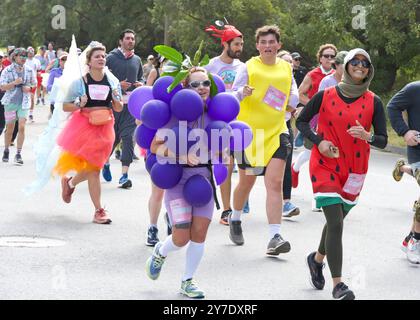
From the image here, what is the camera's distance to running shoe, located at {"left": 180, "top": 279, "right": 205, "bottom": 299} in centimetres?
673

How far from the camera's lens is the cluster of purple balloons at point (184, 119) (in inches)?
257

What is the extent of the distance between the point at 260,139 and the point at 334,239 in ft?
6.94

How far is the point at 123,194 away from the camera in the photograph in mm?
11953

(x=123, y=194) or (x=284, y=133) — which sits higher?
(x=284, y=133)

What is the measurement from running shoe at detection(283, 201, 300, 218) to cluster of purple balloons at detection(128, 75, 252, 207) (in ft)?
11.9

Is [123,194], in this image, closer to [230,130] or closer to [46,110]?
[230,130]

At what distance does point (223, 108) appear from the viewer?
670 centimetres

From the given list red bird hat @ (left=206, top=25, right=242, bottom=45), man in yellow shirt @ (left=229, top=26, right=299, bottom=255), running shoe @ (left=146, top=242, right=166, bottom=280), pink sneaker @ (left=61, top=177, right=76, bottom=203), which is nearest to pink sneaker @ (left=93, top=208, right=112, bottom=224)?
pink sneaker @ (left=61, top=177, right=76, bottom=203)

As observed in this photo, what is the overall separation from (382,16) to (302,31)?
174 inches

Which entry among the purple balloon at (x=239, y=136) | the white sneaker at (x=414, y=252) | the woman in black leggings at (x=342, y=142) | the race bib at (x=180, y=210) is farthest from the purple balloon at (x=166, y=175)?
the white sneaker at (x=414, y=252)

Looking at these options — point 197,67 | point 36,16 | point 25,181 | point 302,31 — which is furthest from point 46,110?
point 36,16

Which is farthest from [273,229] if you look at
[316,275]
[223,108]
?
[223,108]

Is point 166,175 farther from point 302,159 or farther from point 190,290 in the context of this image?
point 302,159

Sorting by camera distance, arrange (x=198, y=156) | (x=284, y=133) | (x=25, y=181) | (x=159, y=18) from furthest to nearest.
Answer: (x=159, y=18) → (x=25, y=181) → (x=284, y=133) → (x=198, y=156)
